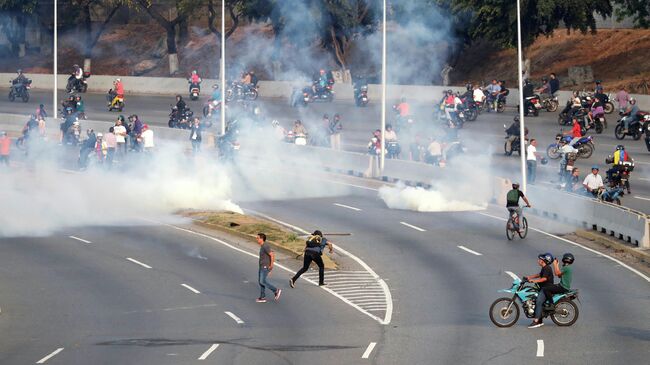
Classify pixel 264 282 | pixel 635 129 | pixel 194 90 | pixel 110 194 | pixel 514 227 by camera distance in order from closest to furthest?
1. pixel 264 282
2. pixel 514 227
3. pixel 110 194
4. pixel 635 129
5. pixel 194 90

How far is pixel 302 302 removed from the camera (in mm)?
30109

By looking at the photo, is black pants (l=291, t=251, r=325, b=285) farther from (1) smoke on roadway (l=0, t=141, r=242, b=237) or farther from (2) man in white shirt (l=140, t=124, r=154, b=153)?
(2) man in white shirt (l=140, t=124, r=154, b=153)

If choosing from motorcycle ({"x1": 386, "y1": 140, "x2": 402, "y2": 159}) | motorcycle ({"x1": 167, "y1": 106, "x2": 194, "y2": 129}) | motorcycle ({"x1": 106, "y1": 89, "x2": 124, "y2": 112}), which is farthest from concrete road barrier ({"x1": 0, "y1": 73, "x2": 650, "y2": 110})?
motorcycle ({"x1": 386, "y1": 140, "x2": 402, "y2": 159})

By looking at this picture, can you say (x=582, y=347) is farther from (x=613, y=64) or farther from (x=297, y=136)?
(x=613, y=64)

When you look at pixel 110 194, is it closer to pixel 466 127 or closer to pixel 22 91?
pixel 466 127

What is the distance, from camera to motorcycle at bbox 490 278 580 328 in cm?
2689

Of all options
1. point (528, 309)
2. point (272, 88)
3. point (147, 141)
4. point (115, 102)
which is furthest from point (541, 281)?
point (272, 88)

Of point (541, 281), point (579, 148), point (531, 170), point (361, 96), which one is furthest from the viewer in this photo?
point (361, 96)

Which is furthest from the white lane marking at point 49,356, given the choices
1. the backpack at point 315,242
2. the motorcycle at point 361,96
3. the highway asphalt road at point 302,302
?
the motorcycle at point 361,96

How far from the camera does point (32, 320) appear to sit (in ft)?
93.1

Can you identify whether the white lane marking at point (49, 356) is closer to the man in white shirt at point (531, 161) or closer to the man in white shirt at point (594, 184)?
the man in white shirt at point (594, 184)

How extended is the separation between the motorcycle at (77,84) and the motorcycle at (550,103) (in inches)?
1166

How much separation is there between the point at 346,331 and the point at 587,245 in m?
12.2

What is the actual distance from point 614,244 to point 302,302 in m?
10.6
